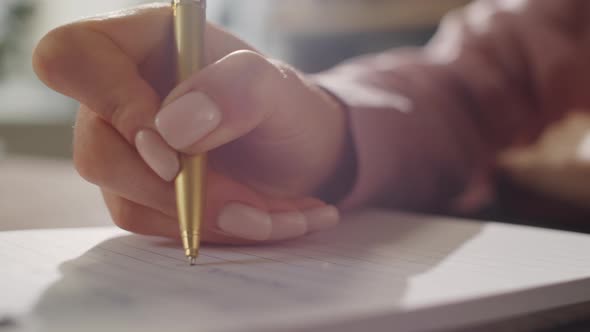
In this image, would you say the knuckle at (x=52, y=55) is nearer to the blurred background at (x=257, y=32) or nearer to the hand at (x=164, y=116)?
the hand at (x=164, y=116)

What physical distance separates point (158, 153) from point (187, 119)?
1.0 inches

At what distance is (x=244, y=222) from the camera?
0.92 feet

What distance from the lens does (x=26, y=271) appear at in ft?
0.72

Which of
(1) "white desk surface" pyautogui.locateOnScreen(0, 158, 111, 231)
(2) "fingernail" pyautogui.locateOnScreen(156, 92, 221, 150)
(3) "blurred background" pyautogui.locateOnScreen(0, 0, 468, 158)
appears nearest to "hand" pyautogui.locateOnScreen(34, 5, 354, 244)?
(2) "fingernail" pyautogui.locateOnScreen(156, 92, 221, 150)

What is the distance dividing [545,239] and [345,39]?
1.11 metres

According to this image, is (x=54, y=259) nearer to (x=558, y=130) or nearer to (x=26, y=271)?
(x=26, y=271)

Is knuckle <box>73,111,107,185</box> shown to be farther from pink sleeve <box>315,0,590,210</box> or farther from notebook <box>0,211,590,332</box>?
pink sleeve <box>315,0,590,210</box>

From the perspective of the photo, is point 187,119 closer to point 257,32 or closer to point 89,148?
point 89,148

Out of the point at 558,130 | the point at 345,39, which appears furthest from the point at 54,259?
the point at 345,39

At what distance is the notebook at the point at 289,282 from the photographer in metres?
Result: 0.16

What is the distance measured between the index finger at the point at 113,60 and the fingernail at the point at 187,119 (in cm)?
3

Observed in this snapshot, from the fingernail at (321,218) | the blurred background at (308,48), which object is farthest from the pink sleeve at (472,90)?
the fingernail at (321,218)

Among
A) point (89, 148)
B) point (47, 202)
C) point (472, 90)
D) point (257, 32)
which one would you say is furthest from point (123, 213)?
point (257, 32)

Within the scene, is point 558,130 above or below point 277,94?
below
